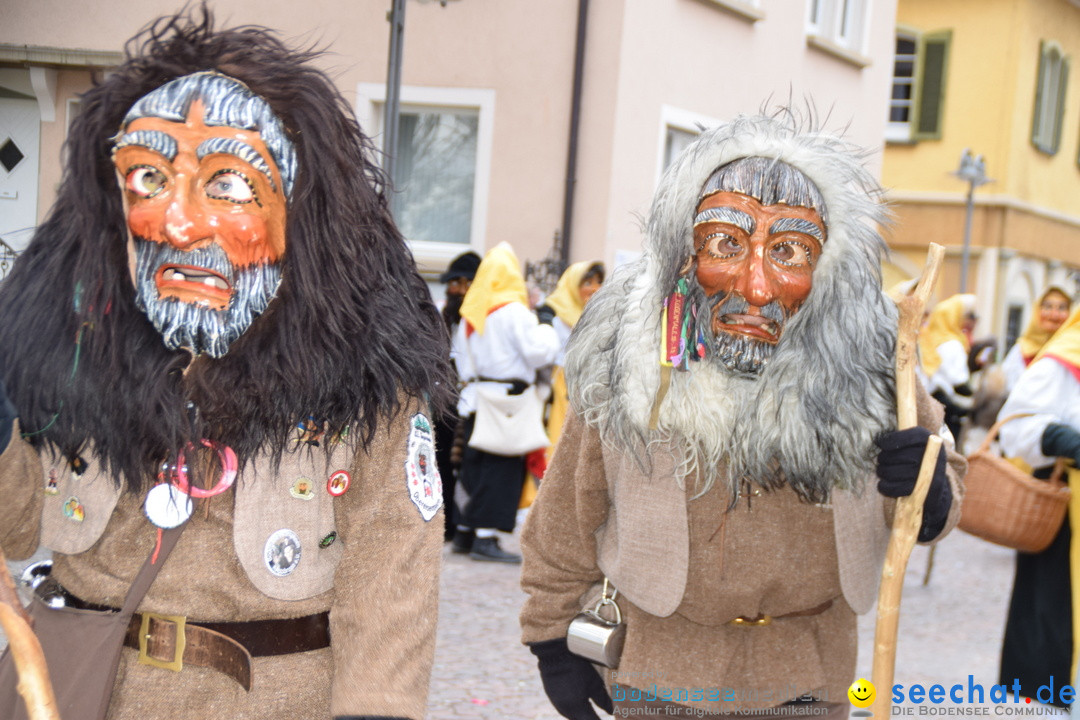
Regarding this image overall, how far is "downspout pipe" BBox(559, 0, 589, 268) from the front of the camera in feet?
33.2

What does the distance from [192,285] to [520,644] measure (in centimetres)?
376

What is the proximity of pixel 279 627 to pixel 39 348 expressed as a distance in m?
0.62

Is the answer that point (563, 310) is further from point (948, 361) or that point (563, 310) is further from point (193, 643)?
point (193, 643)

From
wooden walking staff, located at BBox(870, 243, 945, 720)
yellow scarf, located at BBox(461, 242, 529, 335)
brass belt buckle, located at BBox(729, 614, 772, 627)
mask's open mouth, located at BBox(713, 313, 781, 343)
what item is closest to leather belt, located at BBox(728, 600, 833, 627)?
brass belt buckle, located at BBox(729, 614, 772, 627)

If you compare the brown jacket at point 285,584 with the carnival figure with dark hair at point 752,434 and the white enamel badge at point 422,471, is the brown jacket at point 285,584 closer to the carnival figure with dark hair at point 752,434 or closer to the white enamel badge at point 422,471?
the white enamel badge at point 422,471

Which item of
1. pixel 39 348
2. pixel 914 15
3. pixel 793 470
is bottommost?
pixel 793 470

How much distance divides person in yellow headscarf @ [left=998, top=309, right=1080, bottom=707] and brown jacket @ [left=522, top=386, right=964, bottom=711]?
148cm

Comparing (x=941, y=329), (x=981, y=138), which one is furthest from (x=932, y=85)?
(x=941, y=329)

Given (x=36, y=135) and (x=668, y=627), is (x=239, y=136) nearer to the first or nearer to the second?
(x=668, y=627)

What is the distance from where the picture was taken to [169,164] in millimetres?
2133

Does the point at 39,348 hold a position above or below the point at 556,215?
below

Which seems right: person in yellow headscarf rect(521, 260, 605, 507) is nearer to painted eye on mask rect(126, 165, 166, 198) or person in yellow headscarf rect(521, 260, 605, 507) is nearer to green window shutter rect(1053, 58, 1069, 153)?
painted eye on mask rect(126, 165, 166, 198)

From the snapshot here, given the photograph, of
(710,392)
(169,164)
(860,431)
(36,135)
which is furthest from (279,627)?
(36,135)

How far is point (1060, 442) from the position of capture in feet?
12.7
